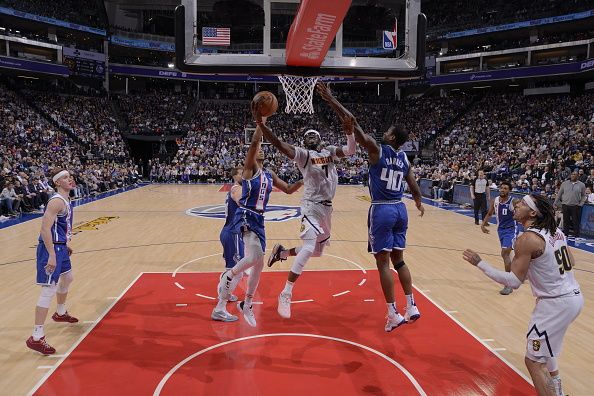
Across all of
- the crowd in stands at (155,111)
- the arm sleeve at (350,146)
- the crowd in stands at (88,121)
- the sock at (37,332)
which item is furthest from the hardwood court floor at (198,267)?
the crowd in stands at (155,111)

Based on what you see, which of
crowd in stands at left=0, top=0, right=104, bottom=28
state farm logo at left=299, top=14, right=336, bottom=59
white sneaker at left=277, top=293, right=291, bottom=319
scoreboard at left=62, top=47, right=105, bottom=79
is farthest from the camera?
scoreboard at left=62, top=47, right=105, bottom=79

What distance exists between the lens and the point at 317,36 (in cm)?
745

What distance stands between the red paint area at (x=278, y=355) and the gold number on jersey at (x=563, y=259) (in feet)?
4.28

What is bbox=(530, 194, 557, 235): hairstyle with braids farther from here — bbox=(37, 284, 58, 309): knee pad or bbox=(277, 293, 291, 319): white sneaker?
bbox=(37, 284, 58, 309): knee pad

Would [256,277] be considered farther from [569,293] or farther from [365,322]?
[569,293]

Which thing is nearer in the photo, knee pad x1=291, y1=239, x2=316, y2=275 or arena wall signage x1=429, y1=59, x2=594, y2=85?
knee pad x1=291, y1=239, x2=316, y2=275

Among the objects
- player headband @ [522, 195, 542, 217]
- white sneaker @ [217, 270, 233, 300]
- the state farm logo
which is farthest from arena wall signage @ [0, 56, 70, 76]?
player headband @ [522, 195, 542, 217]

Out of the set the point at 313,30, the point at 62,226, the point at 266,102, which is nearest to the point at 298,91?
the point at 313,30

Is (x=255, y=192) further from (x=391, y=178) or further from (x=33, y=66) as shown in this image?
(x=33, y=66)

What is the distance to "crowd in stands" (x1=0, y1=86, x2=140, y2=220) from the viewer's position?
596 inches

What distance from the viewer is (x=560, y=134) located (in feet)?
79.2

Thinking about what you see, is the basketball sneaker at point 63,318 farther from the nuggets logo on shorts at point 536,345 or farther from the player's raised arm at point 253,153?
the nuggets logo on shorts at point 536,345

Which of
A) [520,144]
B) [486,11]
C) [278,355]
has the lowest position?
[278,355]

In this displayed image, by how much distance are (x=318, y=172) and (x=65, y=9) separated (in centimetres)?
3585
